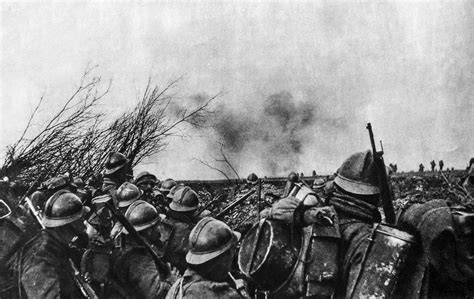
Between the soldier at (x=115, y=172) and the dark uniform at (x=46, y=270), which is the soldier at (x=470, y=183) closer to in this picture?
the dark uniform at (x=46, y=270)

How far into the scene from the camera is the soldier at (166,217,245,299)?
285 centimetres

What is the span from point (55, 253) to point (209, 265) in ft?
7.29

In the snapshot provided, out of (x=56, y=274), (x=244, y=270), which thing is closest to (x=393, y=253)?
(x=244, y=270)

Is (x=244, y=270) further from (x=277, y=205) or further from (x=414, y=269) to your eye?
(x=414, y=269)

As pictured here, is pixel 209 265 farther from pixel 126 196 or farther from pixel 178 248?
pixel 126 196

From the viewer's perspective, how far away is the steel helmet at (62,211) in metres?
4.48

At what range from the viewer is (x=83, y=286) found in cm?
439

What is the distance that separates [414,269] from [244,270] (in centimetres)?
143

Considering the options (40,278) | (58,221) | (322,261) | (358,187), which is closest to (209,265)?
(322,261)

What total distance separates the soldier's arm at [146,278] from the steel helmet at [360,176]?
2259mm

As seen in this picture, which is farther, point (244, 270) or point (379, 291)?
point (244, 270)

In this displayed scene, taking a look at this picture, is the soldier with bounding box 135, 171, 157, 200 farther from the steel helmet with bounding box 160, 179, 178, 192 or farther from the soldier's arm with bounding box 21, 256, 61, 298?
the soldier's arm with bounding box 21, 256, 61, 298

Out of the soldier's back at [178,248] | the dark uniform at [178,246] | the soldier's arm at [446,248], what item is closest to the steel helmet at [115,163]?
the dark uniform at [178,246]

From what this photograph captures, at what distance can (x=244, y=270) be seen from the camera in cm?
363
